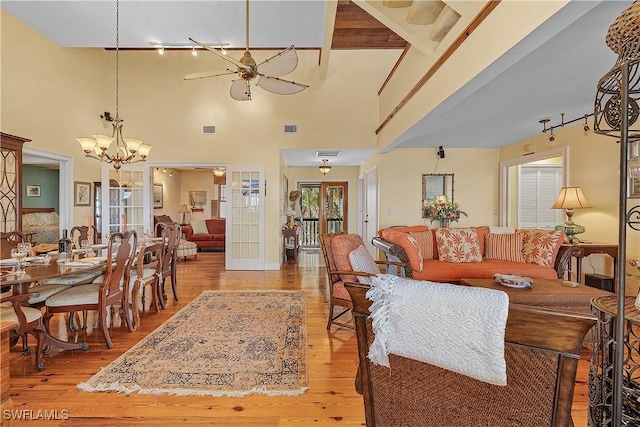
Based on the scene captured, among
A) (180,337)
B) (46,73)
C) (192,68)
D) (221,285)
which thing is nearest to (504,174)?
(221,285)

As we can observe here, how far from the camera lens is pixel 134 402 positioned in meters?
1.98

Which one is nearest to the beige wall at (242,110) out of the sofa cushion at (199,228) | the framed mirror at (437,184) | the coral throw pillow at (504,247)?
the framed mirror at (437,184)

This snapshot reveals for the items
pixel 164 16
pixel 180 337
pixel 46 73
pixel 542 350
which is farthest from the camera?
pixel 46 73

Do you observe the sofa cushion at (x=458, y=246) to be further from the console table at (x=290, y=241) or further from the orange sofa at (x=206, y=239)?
the orange sofa at (x=206, y=239)

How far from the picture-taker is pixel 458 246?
4.17 metres

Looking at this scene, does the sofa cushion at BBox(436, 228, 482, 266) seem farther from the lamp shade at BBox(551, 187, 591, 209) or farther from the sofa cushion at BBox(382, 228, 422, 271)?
the lamp shade at BBox(551, 187, 591, 209)

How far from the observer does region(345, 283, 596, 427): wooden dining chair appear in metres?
0.75

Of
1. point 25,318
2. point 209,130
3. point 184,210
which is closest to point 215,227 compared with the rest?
point 184,210

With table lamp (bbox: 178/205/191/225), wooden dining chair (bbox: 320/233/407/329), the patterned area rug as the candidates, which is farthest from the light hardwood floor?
table lamp (bbox: 178/205/191/225)

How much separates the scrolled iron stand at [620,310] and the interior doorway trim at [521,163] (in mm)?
4245

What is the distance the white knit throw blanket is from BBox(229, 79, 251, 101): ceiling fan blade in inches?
126

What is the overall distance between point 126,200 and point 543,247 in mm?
7153

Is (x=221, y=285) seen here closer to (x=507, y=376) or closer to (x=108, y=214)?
(x=108, y=214)

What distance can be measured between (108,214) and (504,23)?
6805mm
